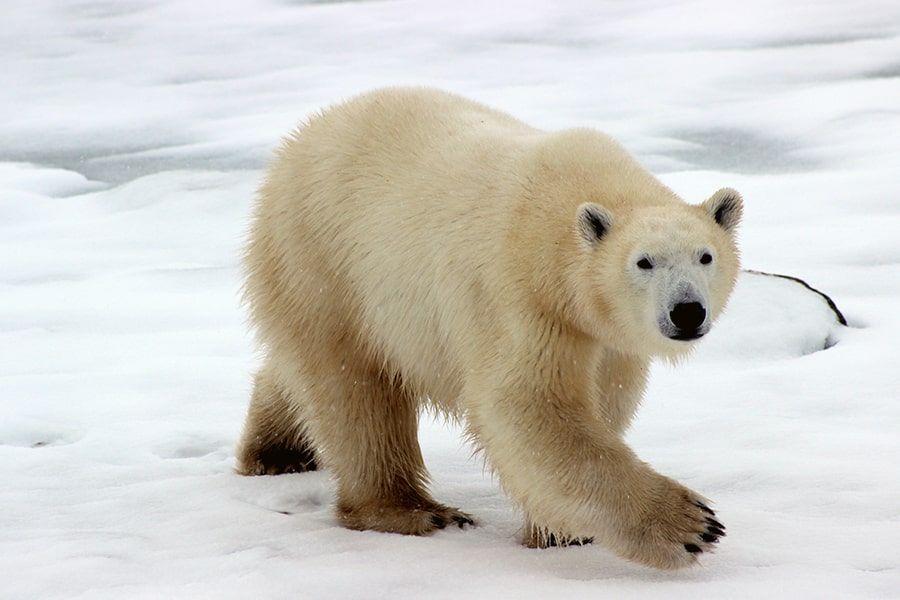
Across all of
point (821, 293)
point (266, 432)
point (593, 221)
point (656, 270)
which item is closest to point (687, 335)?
point (656, 270)

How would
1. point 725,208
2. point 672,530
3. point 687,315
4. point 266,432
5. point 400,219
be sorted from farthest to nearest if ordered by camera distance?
point 266,432, point 400,219, point 725,208, point 672,530, point 687,315

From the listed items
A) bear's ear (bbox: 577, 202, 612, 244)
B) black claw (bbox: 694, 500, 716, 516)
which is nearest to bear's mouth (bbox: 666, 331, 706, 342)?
bear's ear (bbox: 577, 202, 612, 244)

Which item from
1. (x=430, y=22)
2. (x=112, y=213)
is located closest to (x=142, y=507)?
(x=112, y=213)

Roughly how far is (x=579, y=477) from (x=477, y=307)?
564 millimetres

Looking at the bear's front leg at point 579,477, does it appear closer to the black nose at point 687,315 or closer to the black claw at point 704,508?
the black claw at point 704,508

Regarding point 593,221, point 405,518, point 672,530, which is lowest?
point 405,518

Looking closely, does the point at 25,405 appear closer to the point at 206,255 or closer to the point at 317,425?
the point at 317,425

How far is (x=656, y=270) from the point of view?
3223 mm

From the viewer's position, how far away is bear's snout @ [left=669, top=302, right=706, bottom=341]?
3123 millimetres

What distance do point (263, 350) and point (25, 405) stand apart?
53.4 inches

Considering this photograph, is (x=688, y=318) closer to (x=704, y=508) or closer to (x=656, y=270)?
(x=656, y=270)

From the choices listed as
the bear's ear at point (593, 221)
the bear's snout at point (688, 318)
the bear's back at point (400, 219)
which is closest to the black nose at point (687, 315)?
the bear's snout at point (688, 318)

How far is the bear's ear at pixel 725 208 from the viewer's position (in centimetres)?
342

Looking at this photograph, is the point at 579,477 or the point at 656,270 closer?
the point at 656,270
